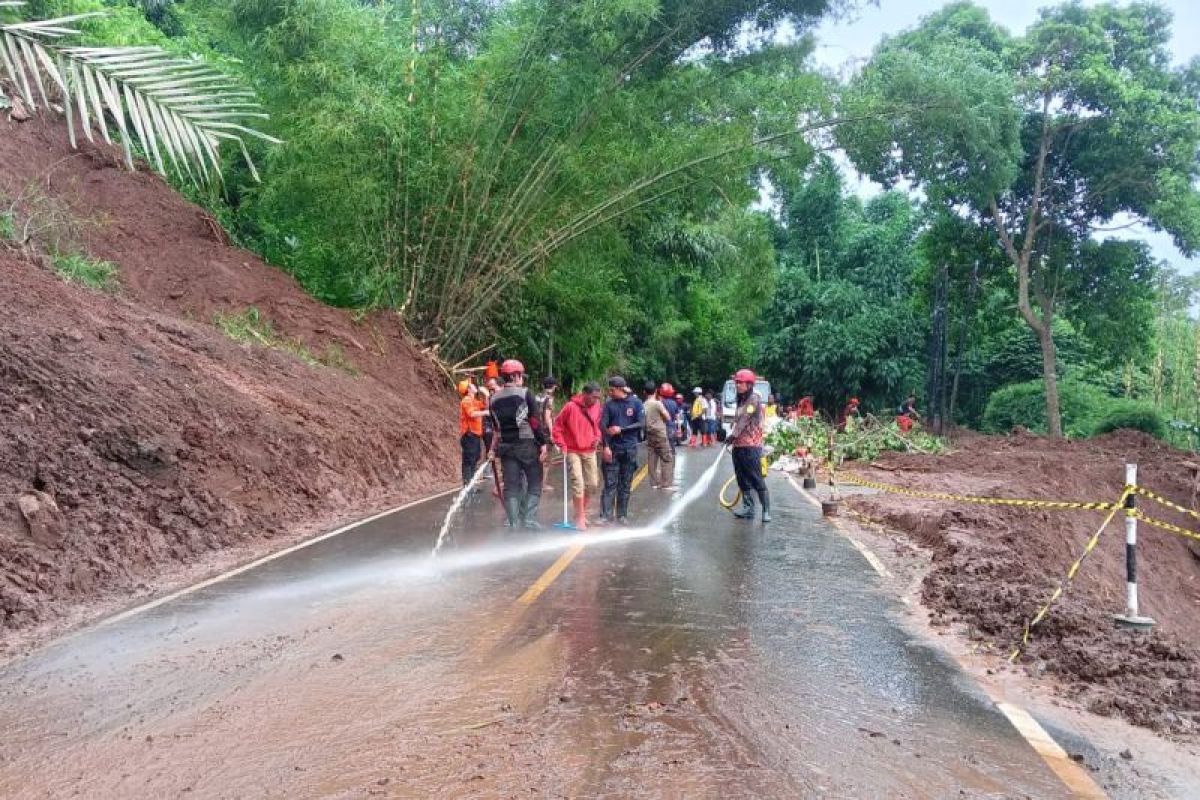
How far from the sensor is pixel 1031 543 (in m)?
12.4

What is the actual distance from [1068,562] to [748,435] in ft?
15.6

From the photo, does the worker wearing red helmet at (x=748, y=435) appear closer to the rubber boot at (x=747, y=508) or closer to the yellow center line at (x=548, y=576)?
the rubber boot at (x=747, y=508)

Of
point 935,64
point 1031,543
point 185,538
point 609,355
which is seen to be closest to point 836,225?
point 609,355

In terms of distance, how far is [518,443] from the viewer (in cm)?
1130

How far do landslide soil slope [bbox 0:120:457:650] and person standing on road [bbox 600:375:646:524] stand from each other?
3383 mm

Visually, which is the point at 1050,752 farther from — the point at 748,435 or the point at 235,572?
the point at 748,435

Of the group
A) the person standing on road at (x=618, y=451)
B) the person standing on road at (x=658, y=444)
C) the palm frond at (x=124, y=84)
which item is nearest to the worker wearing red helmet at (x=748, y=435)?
the person standing on road at (x=618, y=451)

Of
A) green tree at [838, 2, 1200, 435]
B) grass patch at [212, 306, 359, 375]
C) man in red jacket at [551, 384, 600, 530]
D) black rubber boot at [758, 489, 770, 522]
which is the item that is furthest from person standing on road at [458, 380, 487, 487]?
green tree at [838, 2, 1200, 435]

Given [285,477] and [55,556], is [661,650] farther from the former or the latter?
[285,477]

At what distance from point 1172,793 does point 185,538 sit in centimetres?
869

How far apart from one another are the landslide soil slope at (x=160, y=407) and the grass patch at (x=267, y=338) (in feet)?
0.57

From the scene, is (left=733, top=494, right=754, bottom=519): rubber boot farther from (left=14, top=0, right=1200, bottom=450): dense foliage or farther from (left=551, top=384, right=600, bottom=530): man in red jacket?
(left=14, top=0, right=1200, bottom=450): dense foliage

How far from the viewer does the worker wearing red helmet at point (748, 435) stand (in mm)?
11961

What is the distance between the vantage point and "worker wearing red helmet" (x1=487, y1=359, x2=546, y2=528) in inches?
442
